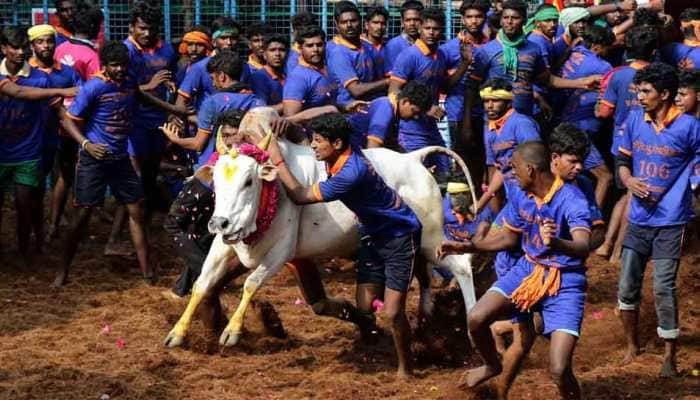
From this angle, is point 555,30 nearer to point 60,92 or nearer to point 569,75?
point 569,75

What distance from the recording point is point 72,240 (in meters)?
11.6

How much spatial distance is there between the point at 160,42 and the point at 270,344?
14.4 ft

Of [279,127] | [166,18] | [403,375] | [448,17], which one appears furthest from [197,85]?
[403,375]

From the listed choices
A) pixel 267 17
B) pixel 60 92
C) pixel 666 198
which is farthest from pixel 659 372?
pixel 267 17

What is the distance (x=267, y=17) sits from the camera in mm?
15367

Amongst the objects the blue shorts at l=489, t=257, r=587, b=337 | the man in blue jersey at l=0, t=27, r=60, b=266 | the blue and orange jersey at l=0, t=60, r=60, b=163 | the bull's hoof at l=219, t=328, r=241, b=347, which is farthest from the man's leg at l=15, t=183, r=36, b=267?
the blue shorts at l=489, t=257, r=587, b=337

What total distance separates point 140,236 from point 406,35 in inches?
139

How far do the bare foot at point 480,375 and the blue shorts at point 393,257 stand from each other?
879 millimetres

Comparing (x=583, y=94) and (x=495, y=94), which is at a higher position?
(x=495, y=94)

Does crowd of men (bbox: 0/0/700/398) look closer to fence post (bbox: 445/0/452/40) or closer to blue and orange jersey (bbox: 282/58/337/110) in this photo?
blue and orange jersey (bbox: 282/58/337/110)

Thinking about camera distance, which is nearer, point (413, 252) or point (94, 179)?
point (413, 252)

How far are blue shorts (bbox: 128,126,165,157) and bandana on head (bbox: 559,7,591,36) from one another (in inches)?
168

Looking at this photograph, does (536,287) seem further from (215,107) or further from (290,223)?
(215,107)

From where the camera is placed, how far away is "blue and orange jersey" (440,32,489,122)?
12.9 m
